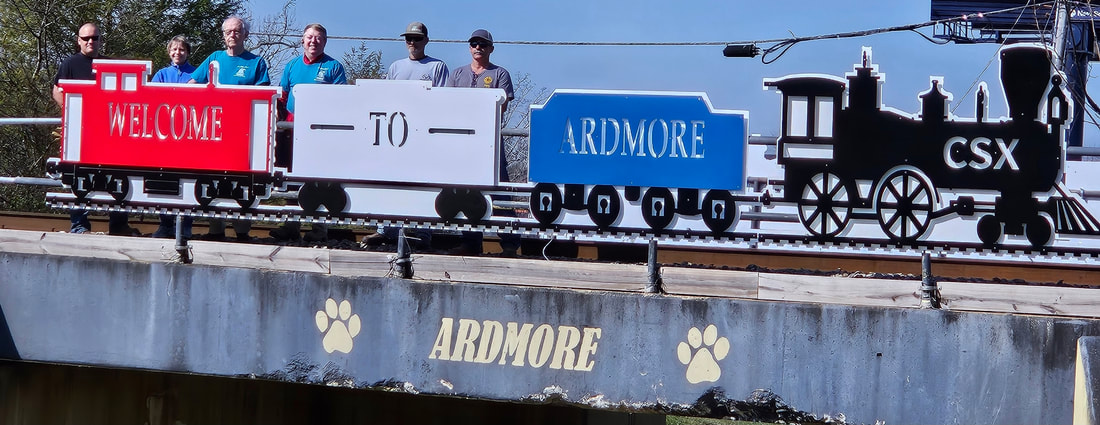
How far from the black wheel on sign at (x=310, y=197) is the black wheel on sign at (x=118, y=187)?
1366 millimetres

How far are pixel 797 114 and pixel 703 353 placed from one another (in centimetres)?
157

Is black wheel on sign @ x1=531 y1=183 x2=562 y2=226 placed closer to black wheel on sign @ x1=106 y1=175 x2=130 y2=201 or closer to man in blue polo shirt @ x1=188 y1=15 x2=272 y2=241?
man in blue polo shirt @ x1=188 y1=15 x2=272 y2=241

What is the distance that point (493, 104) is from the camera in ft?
23.4

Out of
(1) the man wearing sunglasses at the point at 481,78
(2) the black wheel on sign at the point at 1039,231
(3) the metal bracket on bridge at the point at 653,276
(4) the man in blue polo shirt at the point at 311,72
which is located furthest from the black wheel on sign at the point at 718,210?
(4) the man in blue polo shirt at the point at 311,72

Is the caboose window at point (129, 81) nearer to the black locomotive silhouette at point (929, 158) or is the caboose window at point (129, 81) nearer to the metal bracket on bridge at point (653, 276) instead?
the metal bracket on bridge at point (653, 276)

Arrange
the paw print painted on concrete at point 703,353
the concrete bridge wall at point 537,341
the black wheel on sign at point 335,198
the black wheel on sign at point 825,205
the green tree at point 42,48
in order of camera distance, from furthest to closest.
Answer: the green tree at point 42,48 → the black wheel on sign at point 335,198 → the black wheel on sign at point 825,205 → the paw print painted on concrete at point 703,353 → the concrete bridge wall at point 537,341

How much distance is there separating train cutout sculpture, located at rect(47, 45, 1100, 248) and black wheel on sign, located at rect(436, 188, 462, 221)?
0.03 ft

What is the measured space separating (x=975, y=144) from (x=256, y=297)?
14.7ft

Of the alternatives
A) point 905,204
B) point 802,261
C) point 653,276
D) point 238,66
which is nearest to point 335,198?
point 238,66

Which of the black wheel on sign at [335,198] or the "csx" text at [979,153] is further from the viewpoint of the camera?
the black wheel on sign at [335,198]

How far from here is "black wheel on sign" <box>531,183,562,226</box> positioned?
23.0ft

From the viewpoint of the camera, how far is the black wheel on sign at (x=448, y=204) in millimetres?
7191

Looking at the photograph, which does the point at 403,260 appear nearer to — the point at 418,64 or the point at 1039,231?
the point at 418,64

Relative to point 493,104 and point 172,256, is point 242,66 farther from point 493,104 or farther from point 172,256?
point 493,104
